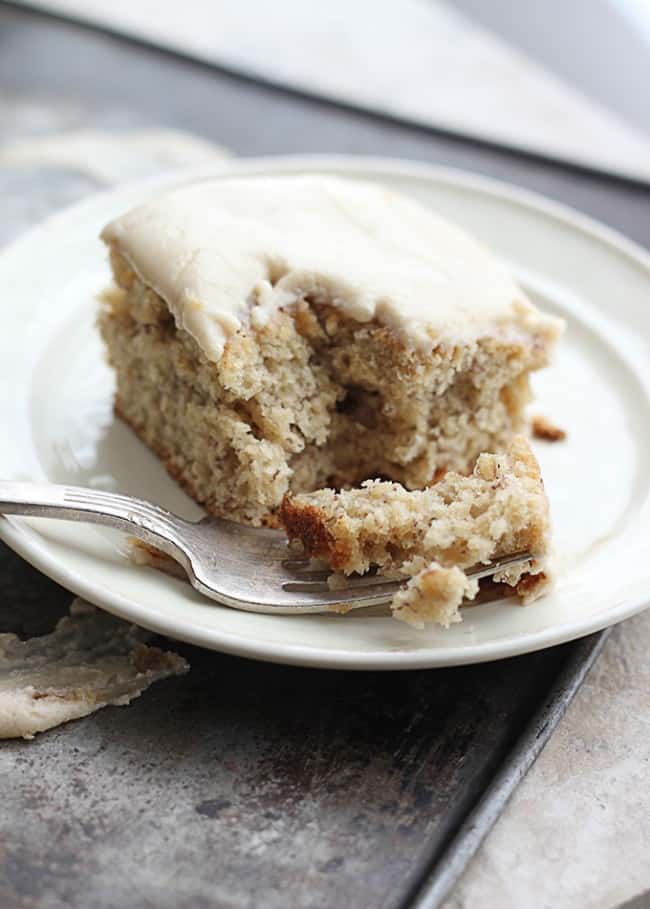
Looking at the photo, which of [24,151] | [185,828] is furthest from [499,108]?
[185,828]

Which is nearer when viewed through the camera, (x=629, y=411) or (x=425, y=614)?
(x=425, y=614)

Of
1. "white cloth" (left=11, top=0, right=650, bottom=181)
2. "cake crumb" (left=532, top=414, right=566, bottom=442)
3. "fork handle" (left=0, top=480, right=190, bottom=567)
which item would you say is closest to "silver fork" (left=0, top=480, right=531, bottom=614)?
"fork handle" (left=0, top=480, right=190, bottom=567)

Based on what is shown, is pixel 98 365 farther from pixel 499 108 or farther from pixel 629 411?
pixel 499 108

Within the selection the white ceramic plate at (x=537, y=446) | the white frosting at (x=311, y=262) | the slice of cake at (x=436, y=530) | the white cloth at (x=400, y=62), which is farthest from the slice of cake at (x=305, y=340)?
the white cloth at (x=400, y=62)

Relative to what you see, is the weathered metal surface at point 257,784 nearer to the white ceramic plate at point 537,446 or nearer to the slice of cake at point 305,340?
the white ceramic plate at point 537,446

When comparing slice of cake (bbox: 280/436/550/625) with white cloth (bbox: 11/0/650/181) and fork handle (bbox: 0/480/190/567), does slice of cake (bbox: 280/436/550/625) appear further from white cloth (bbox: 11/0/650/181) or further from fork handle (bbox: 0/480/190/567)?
white cloth (bbox: 11/0/650/181)

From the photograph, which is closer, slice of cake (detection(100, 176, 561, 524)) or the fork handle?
the fork handle

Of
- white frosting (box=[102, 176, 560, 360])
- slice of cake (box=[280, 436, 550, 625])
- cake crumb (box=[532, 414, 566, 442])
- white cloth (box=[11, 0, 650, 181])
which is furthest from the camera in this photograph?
white cloth (box=[11, 0, 650, 181])
